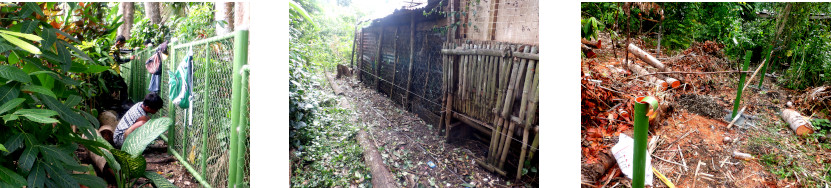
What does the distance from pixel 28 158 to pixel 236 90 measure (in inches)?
25.9

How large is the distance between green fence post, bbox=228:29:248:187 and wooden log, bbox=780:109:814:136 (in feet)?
7.50

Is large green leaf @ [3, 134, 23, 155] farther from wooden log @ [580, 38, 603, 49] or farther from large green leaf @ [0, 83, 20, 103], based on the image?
wooden log @ [580, 38, 603, 49]

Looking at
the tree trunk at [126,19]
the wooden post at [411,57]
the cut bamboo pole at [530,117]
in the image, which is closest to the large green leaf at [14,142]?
the wooden post at [411,57]

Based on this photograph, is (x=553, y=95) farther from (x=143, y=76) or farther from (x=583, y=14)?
(x=143, y=76)

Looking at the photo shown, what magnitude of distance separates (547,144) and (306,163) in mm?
950

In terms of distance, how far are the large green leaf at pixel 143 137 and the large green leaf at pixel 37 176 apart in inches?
Answer: 23.4

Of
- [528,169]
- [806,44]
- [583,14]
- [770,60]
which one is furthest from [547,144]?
[806,44]

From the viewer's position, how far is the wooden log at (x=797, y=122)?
140 cm

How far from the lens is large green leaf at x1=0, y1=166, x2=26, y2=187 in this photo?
1073 mm

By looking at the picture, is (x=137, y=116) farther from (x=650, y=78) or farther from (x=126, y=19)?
(x=650, y=78)

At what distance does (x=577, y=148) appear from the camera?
4.72 ft

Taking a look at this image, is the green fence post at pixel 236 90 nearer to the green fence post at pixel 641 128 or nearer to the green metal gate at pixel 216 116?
the green metal gate at pixel 216 116

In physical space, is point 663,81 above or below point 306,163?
above

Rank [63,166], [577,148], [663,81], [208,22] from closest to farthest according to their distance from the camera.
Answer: [63,166] < [577,148] < [663,81] < [208,22]
